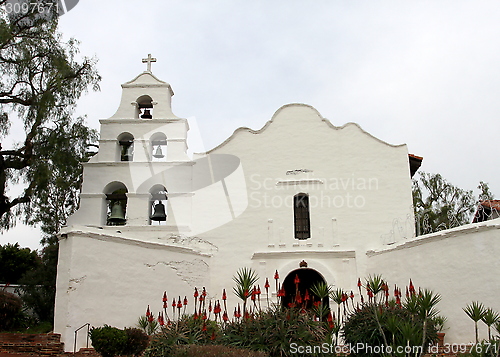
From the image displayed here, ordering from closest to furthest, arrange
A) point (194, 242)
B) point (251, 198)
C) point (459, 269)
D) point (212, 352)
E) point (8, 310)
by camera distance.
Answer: point (212, 352) → point (459, 269) → point (8, 310) → point (194, 242) → point (251, 198)

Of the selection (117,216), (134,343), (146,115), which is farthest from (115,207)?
(134,343)

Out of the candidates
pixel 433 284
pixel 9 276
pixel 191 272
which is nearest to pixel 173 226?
pixel 191 272

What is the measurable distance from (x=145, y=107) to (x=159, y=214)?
4342 millimetres

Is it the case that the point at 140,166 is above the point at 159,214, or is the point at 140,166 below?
above

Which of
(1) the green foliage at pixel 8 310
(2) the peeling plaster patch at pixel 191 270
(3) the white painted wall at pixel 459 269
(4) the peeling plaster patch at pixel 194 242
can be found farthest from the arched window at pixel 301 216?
(1) the green foliage at pixel 8 310

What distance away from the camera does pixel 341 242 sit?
17.0 meters

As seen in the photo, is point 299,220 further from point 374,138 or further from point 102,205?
point 102,205

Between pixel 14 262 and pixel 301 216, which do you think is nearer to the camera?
pixel 301 216

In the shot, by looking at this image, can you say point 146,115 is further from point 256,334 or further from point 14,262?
Answer: point 14,262

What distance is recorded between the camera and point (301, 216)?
17.7 meters

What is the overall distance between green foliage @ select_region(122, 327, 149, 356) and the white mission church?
321 centimetres

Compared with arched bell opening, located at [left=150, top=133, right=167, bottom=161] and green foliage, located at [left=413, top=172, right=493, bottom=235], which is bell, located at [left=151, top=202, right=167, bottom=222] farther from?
green foliage, located at [left=413, top=172, right=493, bottom=235]

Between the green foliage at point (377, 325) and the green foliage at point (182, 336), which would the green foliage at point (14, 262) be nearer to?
the green foliage at point (182, 336)

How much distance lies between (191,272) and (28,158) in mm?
6893
